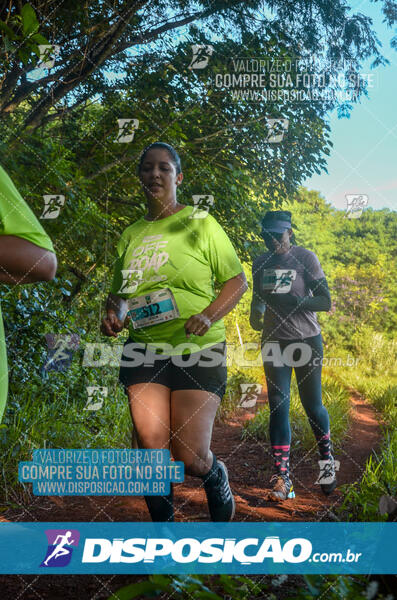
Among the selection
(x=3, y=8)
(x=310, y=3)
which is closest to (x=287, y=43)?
(x=310, y=3)

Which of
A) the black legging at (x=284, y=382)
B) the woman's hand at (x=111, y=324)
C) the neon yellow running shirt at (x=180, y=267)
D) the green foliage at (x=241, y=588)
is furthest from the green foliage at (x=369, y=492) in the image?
the woman's hand at (x=111, y=324)

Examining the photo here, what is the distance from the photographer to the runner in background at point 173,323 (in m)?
2.22

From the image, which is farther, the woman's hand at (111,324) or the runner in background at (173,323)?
the woman's hand at (111,324)

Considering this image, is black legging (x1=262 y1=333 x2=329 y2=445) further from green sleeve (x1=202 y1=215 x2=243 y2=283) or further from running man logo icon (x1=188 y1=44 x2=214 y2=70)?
running man logo icon (x1=188 y1=44 x2=214 y2=70)

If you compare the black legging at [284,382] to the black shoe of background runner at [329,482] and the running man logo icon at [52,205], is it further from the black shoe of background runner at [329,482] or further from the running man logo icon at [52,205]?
the running man logo icon at [52,205]

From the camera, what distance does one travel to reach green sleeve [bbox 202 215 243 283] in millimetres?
2396

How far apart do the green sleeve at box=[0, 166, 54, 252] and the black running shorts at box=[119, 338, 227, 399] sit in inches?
→ 46.8

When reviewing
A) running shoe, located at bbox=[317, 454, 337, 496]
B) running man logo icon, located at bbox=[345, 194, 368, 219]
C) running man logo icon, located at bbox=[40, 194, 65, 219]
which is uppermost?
running man logo icon, located at bbox=[345, 194, 368, 219]

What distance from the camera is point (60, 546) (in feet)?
7.79

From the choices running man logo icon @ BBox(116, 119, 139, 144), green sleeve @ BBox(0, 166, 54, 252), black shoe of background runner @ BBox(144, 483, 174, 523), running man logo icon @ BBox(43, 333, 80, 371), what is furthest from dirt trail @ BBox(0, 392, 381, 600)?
running man logo icon @ BBox(116, 119, 139, 144)

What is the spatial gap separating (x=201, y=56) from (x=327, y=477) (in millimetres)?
3304

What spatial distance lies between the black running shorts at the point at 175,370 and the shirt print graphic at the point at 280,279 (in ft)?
4.19

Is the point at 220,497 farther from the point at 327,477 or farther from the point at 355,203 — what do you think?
the point at 355,203

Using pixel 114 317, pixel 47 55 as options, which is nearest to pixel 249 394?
pixel 47 55
